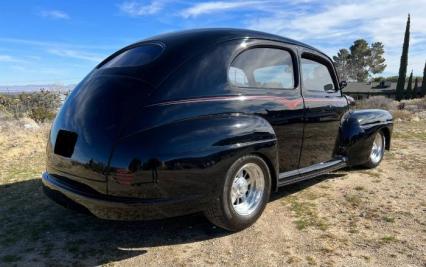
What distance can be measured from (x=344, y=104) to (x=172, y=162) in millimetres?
3210

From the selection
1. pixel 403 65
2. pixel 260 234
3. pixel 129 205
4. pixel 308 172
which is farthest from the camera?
pixel 403 65

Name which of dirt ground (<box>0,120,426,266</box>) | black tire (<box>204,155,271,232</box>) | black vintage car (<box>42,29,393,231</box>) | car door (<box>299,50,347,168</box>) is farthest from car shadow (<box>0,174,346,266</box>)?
car door (<box>299,50,347,168</box>)

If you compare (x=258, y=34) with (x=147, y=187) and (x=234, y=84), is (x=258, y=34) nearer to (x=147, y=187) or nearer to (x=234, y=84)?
(x=234, y=84)

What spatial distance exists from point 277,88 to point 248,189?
3.78 ft

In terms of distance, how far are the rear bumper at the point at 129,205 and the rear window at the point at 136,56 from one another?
4.08 ft

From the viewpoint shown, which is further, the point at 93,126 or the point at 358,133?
the point at 358,133

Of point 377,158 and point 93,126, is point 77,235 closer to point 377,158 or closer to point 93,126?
point 93,126

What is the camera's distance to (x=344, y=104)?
5.39 meters

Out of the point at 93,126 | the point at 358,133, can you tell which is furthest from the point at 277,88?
the point at 93,126

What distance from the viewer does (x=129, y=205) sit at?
3.01m

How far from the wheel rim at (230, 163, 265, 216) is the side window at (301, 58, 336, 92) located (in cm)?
141

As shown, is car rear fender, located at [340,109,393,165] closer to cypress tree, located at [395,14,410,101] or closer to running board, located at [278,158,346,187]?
running board, located at [278,158,346,187]

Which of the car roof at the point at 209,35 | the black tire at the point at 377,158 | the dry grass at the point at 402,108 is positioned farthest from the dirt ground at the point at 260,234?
the dry grass at the point at 402,108

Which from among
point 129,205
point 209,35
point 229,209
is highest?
point 209,35
